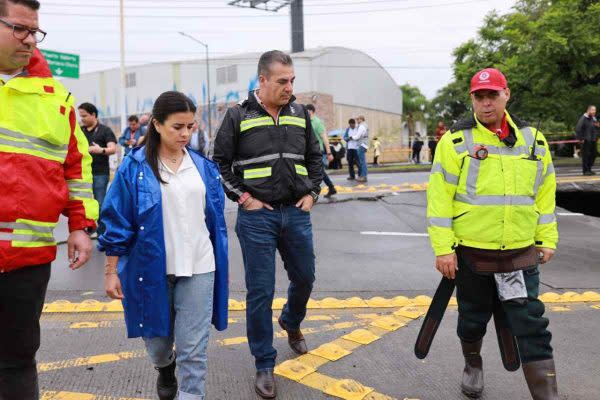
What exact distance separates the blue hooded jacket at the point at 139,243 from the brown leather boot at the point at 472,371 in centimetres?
190

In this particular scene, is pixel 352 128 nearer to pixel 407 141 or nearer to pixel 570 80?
pixel 570 80

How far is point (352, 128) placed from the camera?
14.6 metres

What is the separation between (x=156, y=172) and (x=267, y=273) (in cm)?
108

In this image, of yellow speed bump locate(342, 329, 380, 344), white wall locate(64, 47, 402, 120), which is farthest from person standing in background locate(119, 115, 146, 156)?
white wall locate(64, 47, 402, 120)

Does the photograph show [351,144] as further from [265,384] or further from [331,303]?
[265,384]

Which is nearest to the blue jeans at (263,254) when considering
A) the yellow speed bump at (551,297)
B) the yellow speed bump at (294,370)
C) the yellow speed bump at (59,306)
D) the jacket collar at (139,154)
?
the yellow speed bump at (294,370)

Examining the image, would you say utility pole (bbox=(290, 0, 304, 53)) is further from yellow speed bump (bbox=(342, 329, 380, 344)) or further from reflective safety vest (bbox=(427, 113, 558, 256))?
reflective safety vest (bbox=(427, 113, 558, 256))

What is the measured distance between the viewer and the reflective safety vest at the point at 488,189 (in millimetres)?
3184

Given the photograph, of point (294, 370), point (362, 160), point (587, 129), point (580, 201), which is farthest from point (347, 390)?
point (587, 129)

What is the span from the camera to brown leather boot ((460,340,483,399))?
351cm

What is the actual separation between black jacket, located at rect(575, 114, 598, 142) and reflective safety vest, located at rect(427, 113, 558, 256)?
1368 cm

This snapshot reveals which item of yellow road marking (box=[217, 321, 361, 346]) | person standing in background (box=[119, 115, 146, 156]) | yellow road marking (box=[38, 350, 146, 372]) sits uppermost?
person standing in background (box=[119, 115, 146, 156])

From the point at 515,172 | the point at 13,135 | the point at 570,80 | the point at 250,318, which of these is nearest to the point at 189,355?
the point at 250,318

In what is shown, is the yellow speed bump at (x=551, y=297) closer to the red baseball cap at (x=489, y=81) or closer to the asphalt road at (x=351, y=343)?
the asphalt road at (x=351, y=343)
